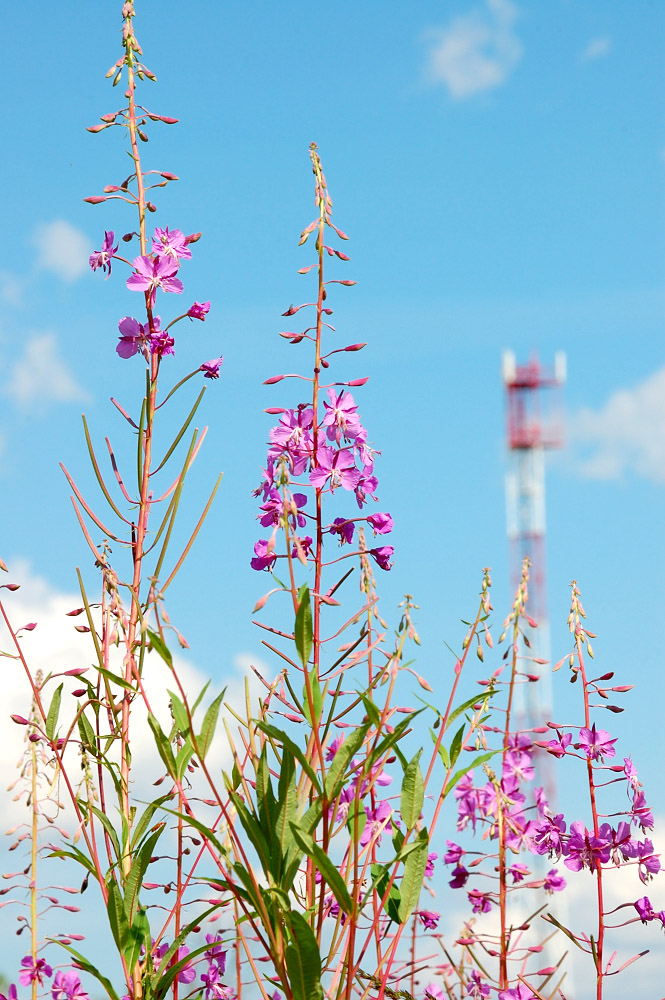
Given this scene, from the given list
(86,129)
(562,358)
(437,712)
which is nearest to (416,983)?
(437,712)

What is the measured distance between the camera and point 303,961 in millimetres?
1905

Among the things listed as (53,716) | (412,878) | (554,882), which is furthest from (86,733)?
(554,882)

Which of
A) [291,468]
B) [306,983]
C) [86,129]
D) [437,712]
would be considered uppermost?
[86,129]

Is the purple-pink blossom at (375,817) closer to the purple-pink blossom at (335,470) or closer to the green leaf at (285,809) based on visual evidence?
the green leaf at (285,809)

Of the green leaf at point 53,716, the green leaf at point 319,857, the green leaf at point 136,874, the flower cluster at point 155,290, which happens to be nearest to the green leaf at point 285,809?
the green leaf at point 319,857

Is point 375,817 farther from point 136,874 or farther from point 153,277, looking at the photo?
point 153,277

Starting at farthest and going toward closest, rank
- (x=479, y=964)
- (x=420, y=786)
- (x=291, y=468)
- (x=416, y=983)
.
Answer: (x=416, y=983), (x=479, y=964), (x=291, y=468), (x=420, y=786)

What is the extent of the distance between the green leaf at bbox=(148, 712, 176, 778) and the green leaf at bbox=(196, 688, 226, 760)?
7 cm

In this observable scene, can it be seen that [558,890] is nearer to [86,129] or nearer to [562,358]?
[86,129]

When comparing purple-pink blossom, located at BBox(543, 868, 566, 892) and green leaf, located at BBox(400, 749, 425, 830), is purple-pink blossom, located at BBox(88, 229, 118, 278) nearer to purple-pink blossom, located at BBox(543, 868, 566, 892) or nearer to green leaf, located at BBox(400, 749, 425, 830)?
green leaf, located at BBox(400, 749, 425, 830)

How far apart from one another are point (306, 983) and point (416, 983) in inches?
80.4

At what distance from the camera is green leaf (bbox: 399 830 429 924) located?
2.18 m

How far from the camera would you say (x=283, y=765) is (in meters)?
2.03

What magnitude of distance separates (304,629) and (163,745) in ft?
1.28
